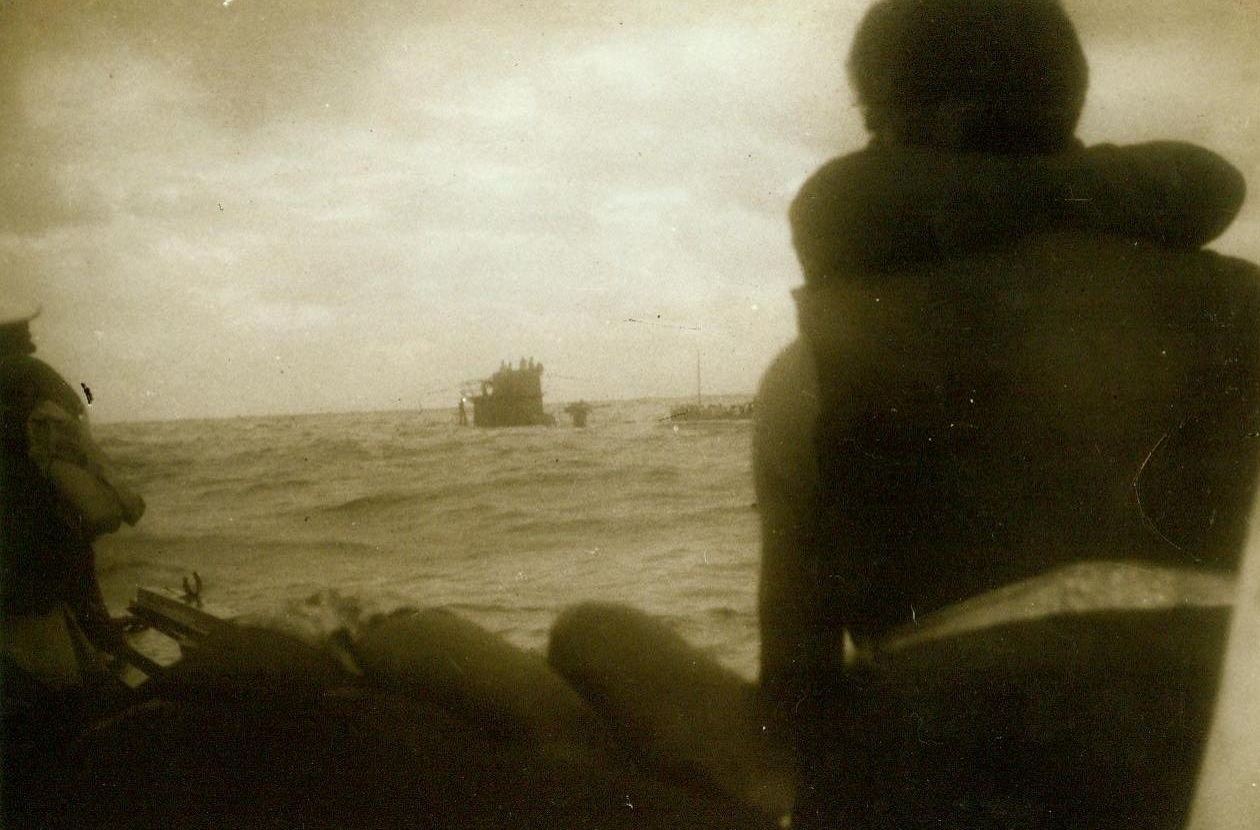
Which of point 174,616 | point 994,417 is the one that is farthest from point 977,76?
point 174,616

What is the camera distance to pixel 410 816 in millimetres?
1405

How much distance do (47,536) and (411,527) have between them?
2.55ft

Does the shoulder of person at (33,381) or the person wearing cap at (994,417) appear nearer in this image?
the person wearing cap at (994,417)

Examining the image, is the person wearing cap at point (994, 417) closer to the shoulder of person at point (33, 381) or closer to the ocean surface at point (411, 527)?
the ocean surface at point (411, 527)

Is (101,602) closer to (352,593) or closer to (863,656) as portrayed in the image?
(352,593)

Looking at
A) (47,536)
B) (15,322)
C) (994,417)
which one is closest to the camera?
(994,417)

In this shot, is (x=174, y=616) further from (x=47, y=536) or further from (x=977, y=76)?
(x=977, y=76)

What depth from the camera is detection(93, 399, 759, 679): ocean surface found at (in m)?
1.85

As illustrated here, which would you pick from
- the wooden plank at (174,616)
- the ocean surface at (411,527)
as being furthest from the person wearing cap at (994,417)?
the wooden plank at (174,616)

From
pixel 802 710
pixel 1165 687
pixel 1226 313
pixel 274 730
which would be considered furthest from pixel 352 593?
pixel 1226 313

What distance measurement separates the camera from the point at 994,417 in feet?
3.69

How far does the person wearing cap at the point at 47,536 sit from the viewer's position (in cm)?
174

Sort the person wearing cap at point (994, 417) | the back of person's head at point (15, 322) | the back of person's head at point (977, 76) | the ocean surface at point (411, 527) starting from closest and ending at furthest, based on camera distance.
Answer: the person wearing cap at point (994, 417)
the back of person's head at point (977, 76)
the back of person's head at point (15, 322)
the ocean surface at point (411, 527)

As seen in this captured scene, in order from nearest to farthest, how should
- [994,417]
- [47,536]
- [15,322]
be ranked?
1. [994,417]
2. [15,322]
3. [47,536]
